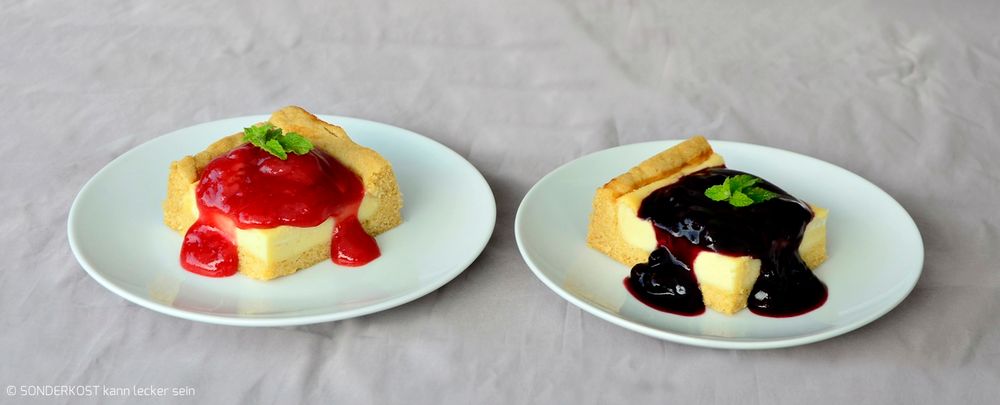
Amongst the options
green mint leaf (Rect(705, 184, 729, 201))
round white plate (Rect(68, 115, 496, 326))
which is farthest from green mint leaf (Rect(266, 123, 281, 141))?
green mint leaf (Rect(705, 184, 729, 201))

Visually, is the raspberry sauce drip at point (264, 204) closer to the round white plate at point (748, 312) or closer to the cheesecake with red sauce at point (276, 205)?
the cheesecake with red sauce at point (276, 205)

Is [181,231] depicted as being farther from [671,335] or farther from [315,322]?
[671,335]

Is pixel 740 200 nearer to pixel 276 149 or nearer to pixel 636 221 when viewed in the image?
pixel 636 221

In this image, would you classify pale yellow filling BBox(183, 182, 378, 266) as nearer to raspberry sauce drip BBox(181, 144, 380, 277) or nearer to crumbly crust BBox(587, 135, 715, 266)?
raspberry sauce drip BBox(181, 144, 380, 277)

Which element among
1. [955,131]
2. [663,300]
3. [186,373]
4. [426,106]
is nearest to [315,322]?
[186,373]

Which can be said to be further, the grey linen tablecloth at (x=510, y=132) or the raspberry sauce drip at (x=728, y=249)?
the raspberry sauce drip at (x=728, y=249)

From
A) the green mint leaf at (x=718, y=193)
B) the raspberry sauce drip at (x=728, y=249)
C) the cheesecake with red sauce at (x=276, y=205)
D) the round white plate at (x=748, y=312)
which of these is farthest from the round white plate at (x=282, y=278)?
the green mint leaf at (x=718, y=193)
